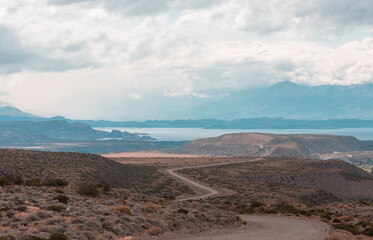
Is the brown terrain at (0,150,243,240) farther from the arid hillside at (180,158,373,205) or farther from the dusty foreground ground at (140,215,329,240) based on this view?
the arid hillside at (180,158,373,205)

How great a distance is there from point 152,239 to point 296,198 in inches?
1882

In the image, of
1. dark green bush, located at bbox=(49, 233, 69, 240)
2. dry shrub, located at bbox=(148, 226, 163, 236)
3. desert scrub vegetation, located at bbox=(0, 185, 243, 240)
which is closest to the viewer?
dark green bush, located at bbox=(49, 233, 69, 240)

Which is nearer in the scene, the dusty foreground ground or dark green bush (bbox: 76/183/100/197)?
the dusty foreground ground

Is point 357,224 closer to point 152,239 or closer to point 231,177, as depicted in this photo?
point 152,239

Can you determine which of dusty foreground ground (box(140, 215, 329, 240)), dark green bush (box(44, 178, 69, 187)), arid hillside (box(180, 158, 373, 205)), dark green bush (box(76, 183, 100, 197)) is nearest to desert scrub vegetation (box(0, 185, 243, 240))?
dusty foreground ground (box(140, 215, 329, 240))

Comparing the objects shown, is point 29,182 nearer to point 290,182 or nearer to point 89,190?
point 89,190

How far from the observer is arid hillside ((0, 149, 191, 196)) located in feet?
199

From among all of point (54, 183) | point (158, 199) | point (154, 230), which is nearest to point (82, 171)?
point (54, 183)

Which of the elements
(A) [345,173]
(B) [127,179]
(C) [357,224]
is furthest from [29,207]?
(A) [345,173]

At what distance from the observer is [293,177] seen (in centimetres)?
8956

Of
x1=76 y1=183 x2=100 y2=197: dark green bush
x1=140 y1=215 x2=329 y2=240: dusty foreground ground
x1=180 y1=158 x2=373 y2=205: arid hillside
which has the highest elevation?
x1=76 y1=183 x2=100 y2=197: dark green bush

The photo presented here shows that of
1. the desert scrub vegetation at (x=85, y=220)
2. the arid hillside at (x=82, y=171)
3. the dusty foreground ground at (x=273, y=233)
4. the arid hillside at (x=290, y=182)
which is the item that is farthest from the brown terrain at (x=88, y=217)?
the arid hillside at (x=290, y=182)

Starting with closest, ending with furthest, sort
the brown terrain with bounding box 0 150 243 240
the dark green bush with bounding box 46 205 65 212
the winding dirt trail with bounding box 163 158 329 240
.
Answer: the brown terrain with bounding box 0 150 243 240 → the winding dirt trail with bounding box 163 158 329 240 → the dark green bush with bounding box 46 205 65 212

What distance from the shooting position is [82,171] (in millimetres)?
69375
